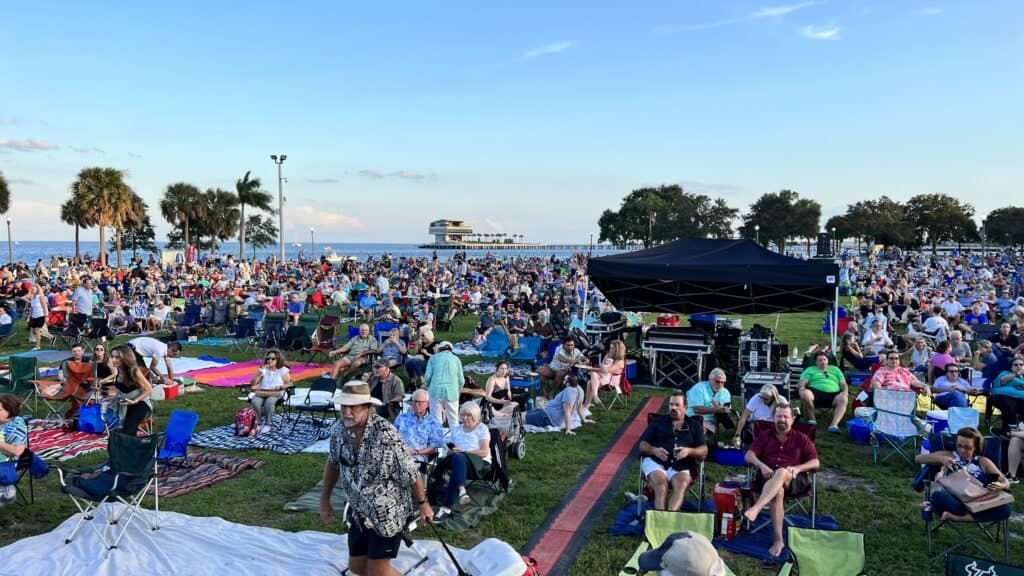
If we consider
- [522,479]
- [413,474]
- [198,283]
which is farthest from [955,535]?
[198,283]

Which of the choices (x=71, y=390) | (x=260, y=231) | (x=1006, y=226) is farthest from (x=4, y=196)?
(x=1006, y=226)

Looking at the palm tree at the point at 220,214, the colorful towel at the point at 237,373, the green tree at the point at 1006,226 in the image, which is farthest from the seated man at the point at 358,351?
the green tree at the point at 1006,226

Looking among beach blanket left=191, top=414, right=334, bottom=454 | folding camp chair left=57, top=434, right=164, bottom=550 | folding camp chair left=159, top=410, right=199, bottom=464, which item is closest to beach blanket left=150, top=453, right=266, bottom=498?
folding camp chair left=159, top=410, right=199, bottom=464

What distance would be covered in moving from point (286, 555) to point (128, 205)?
4177cm

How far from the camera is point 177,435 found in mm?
6746

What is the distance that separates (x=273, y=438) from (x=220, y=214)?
155 feet

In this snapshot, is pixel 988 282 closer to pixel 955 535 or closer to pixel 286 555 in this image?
pixel 955 535

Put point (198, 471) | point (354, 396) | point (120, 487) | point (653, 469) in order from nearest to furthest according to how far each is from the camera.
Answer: point (354, 396) < point (120, 487) < point (653, 469) < point (198, 471)

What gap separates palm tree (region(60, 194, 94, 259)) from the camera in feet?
129

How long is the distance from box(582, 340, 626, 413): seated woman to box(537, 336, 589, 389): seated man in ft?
1.45

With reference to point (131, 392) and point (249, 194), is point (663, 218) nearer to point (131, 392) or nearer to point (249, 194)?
point (249, 194)

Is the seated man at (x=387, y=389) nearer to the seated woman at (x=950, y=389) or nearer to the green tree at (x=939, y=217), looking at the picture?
the seated woman at (x=950, y=389)

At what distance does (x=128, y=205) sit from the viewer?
40812mm

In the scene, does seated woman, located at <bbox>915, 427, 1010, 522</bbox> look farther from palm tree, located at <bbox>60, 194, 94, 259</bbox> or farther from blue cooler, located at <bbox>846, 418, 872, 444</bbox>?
palm tree, located at <bbox>60, 194, 94, 259</bbox>
